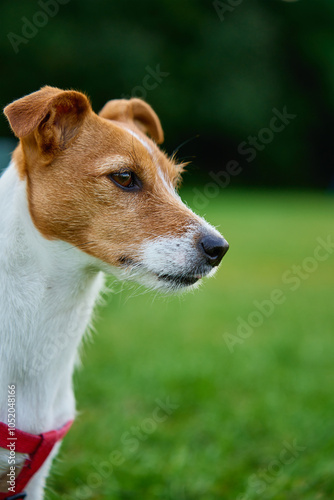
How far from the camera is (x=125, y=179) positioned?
7.98 feet

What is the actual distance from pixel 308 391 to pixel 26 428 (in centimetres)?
308

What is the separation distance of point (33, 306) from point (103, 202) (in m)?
0.59

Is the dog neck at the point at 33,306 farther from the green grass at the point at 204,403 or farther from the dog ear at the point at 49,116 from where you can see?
the green grass at the point at 204,403

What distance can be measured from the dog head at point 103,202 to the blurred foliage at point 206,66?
18285 mm

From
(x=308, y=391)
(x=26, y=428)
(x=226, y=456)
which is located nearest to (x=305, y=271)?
(x=308, y=391)

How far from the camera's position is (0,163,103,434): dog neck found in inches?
87.2

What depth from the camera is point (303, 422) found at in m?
4.01

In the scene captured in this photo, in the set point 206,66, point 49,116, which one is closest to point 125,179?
point 49,116

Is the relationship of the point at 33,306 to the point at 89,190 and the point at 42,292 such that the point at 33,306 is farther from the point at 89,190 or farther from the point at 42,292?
the point at 89,190

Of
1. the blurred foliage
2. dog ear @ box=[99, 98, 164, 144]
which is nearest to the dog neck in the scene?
dog ear @ box=[99, 98, 164, 144]

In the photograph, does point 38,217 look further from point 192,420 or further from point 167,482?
point 192,420

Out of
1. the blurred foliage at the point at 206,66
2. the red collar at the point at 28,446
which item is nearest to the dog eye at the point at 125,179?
the red collar at the point at 28,446

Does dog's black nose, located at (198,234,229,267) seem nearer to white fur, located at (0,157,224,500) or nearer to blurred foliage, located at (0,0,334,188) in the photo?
white fur, located at (0,157,224,500)

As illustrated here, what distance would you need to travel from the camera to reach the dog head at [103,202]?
2.29m
